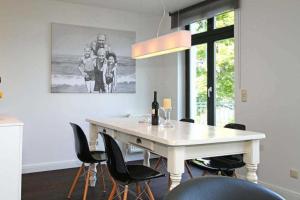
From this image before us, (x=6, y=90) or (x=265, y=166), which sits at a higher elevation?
(x=6, y=90)

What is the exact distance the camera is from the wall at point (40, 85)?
14.5 feet

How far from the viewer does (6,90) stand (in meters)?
4.41

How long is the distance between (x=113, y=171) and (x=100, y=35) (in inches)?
116

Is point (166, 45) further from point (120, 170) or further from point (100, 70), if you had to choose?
point (100, 70)

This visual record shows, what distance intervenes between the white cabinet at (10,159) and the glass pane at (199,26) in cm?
322

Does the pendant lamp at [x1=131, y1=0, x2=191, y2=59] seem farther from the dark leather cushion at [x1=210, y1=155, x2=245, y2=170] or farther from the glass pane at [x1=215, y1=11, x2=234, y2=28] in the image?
the glass pane at [x1=215, y1=11, x2=234, y2=28]

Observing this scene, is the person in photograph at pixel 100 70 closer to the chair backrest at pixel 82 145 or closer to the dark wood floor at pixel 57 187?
the dark wood floor at pixel 57 187

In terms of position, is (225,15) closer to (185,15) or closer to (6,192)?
(185,15)

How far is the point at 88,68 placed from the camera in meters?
4.96

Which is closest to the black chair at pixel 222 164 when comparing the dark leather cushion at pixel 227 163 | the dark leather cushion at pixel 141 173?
the dark leather cushion at pixel 227 163

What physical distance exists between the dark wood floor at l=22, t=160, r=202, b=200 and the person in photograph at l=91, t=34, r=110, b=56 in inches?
75.9

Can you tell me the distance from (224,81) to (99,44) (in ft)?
6.74

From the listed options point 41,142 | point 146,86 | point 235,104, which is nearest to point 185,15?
point 146,86

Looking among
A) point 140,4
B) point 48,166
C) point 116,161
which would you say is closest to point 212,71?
point 140,4
